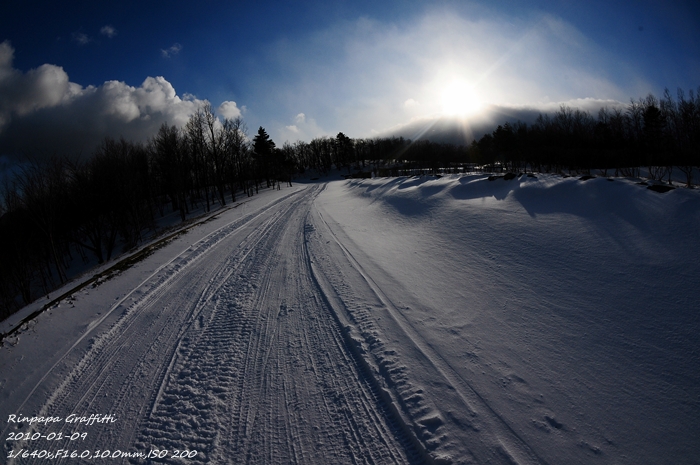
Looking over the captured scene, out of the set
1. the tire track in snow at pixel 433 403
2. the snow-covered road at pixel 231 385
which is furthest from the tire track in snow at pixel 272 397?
the tire track in snow at pixel 433 403

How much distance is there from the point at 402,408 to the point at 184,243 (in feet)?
35.3

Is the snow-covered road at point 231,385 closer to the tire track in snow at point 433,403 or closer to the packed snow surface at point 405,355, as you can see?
the packed snow surface at point 405,355

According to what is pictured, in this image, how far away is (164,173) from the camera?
3909 cm

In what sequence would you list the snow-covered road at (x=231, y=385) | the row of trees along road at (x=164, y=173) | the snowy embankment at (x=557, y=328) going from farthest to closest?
the row of trees along road at (x=164, y=173) < the snow-covered road at (x=231, y=385) < the snowy embankment at (x=557, y=328)

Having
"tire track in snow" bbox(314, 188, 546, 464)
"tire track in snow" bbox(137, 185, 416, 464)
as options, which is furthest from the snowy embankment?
"tire track in snow" bbox(137, 185, 416, 464)

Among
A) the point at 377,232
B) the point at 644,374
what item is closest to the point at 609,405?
the point at 644,374

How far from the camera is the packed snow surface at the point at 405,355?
2.68 meters

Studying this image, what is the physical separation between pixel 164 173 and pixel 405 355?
45555 mm

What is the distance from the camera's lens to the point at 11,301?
20.3 m

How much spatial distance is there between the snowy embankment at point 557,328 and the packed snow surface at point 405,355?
0.02 metres

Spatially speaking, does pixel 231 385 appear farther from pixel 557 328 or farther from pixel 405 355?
pixel 557 328

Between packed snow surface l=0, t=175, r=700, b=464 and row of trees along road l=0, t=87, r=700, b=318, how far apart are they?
521 cm

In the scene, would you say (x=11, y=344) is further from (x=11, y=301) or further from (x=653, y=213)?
(x=11, y=301)

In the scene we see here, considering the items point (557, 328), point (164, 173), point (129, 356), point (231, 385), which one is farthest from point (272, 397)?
point (164, 173)
